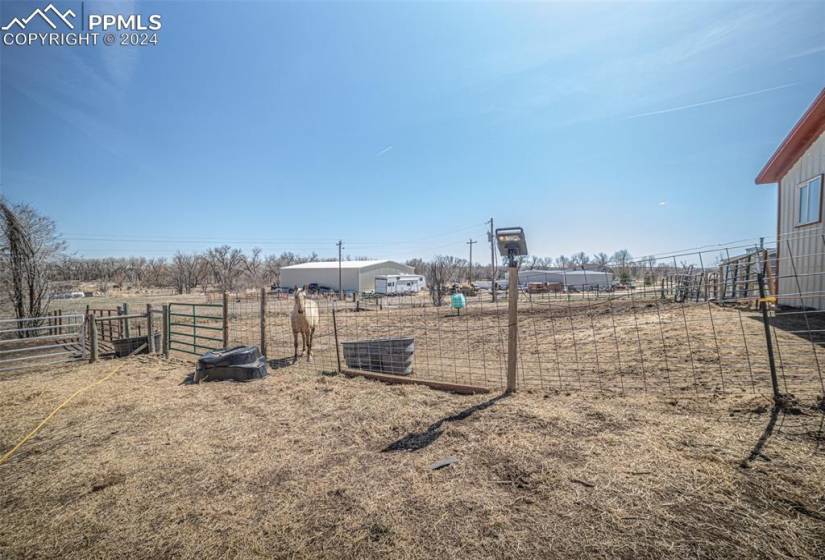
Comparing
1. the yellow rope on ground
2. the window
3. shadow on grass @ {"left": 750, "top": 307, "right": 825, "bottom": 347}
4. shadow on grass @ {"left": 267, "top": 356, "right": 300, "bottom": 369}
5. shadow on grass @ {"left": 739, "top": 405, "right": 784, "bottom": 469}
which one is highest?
the window

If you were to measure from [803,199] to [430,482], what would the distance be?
11.6 metres

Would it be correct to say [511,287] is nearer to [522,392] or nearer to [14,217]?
[522,392]

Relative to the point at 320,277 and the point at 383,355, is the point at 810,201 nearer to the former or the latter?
the point at 383,355

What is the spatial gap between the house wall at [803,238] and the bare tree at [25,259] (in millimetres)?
21178

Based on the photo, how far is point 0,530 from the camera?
96.8 inches

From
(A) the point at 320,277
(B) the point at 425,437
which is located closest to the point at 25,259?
(B) the point at 425,437

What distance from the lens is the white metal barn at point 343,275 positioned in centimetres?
4922

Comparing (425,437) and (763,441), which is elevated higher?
(763,441)

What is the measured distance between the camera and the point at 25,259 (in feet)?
40.7

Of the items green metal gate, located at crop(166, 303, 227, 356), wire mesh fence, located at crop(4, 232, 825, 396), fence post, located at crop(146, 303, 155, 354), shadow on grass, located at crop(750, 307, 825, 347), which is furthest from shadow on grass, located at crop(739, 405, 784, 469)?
fence post, located at crop(146, 303, 155, 354)

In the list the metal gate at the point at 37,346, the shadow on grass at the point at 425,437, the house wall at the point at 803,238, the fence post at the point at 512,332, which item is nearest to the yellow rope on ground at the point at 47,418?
the metal gate at the point at 37,346

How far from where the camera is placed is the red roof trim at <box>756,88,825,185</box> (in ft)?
24.5

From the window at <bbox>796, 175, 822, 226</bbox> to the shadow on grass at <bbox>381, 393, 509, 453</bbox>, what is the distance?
30.9ft

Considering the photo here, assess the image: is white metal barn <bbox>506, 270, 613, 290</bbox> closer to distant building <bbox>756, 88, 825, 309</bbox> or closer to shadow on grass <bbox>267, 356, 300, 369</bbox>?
distant building <bbox>756, 88, 825, 309</bbox>
